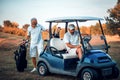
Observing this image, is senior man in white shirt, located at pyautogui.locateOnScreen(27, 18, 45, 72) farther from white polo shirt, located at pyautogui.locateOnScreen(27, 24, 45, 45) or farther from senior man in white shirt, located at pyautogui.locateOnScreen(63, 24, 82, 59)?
senior man in white shirt, located at pyautogui.locateOnScreen(63, 24, 82, 59)

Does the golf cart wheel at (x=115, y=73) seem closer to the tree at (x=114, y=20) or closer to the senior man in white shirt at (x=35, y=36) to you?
the senior man in white shirt at (x=35, y=36)

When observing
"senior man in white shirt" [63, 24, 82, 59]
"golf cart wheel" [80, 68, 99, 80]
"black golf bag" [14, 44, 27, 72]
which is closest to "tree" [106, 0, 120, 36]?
"black golf bag" [14, 44, 27, 72]

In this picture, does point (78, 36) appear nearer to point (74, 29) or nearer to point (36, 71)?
point (74, 29)

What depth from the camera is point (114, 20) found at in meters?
34.3

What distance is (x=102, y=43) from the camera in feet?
35.6

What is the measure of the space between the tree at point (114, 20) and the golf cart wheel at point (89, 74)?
23877 millimetres

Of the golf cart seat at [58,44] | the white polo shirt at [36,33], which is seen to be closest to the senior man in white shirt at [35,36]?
the white polo shirt at [36,33]

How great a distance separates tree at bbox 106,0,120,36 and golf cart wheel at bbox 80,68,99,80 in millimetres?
23877

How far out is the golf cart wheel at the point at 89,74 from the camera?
989 cm

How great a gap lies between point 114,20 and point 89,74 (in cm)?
2481

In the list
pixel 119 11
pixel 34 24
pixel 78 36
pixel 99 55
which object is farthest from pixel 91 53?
pixel 119 11

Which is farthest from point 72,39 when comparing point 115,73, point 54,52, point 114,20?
point 114,20

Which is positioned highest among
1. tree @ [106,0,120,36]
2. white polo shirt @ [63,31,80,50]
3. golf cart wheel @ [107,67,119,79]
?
tree @ [106,0,120,36]

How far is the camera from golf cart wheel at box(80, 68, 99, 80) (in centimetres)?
989
